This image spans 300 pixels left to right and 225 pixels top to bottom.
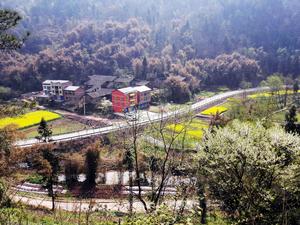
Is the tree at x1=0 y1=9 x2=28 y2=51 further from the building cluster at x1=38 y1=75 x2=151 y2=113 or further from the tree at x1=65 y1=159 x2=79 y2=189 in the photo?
the building cluster at x1=38 y1=75 x2=151 y2=113

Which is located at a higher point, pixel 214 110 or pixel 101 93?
pixel 101 93

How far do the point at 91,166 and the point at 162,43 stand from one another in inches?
2075

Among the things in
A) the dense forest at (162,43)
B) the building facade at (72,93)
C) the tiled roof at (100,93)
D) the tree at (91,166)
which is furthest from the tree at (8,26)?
the dense forest at (162,43)

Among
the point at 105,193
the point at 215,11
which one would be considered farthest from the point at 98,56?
the point at 105,193

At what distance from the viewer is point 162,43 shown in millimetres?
71688

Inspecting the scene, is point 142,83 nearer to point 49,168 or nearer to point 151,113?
point 151,113

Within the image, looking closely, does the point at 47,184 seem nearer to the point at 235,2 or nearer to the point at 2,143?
the point at 2,143

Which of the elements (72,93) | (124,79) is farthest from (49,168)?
(124,79)

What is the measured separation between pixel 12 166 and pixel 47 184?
2.42m

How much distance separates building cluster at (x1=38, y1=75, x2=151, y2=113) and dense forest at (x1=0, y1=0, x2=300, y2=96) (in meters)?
4.35

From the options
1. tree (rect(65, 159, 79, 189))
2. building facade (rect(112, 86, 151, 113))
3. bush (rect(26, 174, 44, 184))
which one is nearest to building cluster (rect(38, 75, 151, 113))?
building facade (rect(112, 86, 151, 113))

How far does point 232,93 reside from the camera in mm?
51844

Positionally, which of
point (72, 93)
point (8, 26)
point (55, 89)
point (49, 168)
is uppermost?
point (8, 26)

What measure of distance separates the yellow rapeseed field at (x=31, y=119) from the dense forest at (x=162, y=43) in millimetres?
13163
